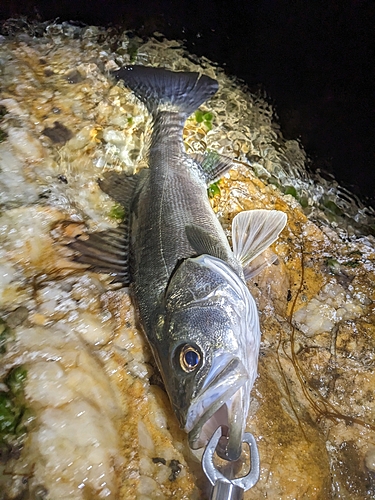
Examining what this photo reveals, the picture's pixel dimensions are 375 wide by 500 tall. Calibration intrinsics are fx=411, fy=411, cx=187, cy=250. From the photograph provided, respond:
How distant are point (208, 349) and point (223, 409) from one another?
296mm

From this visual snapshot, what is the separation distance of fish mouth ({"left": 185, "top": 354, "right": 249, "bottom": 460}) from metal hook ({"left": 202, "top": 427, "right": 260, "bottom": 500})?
0.27ft

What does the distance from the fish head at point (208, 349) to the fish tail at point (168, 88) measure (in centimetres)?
184

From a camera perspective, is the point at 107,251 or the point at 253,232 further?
the point at 253,232

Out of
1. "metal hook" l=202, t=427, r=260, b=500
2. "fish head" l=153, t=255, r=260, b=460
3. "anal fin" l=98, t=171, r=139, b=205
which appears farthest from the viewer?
"anal fin" l=98, t=171, r=139, b=205

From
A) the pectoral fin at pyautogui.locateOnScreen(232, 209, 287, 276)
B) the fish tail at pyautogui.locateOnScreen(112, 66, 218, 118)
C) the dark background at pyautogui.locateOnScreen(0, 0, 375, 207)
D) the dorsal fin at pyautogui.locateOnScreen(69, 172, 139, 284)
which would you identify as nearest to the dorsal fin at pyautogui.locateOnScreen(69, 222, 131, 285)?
the dorsal fin at pyautogui.locateOnScreen(69, 172, 139, 284)

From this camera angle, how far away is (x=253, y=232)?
2.97 m

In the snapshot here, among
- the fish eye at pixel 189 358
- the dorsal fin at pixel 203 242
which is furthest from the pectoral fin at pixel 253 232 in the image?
the fish eye at pixel 189 358

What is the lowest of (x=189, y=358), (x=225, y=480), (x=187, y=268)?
(x=225, y=480)

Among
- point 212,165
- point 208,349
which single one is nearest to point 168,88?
point 212,165

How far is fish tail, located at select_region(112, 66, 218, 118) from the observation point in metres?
3.73

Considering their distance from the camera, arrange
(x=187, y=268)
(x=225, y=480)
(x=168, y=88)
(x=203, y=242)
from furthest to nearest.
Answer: (x=168, y=88), (x=203, y=242), (x=187, y=268), (x=225, y=480)

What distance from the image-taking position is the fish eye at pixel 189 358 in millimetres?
2072

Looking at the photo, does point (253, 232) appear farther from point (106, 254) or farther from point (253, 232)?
point (106, 254)

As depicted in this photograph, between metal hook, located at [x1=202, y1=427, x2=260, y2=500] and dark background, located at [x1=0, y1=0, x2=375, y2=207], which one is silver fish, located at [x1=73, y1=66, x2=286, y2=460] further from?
dark background, located at [x1=0, y1=0, x2=375, y2=207]
